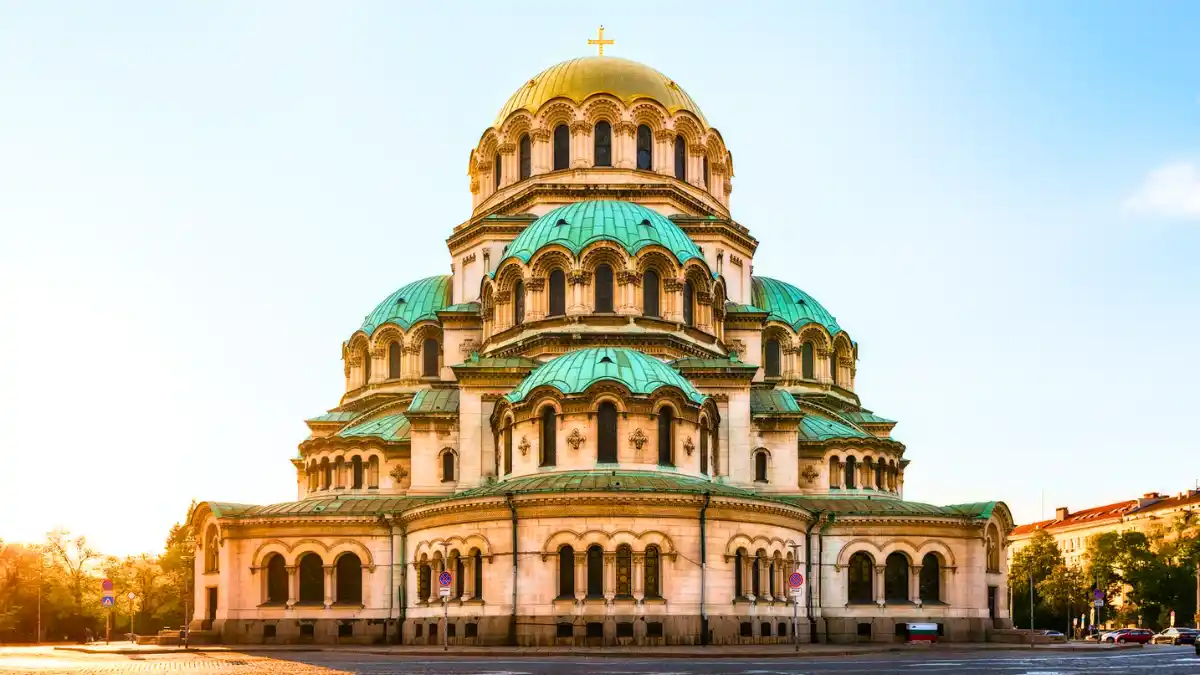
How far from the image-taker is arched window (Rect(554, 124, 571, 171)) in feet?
181

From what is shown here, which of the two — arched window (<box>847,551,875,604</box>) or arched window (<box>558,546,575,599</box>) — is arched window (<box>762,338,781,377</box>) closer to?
arched window (<box>847,551,875,604</box>)

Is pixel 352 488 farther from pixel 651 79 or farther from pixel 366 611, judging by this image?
pixel 651 79

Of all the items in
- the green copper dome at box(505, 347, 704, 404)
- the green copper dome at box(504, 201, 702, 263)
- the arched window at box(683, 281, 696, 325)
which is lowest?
the green copper dome at box(505, 347, 704, 404)

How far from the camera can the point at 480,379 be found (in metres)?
47.6

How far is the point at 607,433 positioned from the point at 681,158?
16.9 m

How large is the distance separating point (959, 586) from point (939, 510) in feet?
8.78

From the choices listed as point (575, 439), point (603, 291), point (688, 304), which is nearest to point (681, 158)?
point (688, 304)

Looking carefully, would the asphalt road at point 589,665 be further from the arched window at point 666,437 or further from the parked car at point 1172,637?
the parked car at point 1172,637

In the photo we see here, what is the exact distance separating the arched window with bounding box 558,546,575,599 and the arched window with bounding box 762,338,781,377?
61.3 feet

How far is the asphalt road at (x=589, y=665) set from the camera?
2922 centimetres

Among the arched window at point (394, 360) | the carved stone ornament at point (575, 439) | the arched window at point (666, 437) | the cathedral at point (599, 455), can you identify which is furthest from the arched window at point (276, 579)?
the arched window at point (666, 437)

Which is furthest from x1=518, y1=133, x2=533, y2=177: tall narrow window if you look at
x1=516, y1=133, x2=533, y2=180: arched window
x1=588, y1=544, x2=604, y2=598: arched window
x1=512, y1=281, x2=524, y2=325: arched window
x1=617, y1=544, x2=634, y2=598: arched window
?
x1=617, y1=544, x2=634, y2=598: arched window

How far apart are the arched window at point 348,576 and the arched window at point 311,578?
640mm

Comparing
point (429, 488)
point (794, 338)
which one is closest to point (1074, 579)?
point (794, 338)
